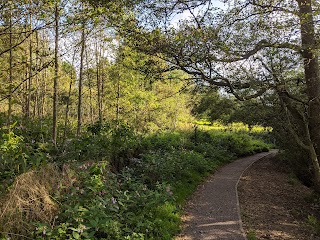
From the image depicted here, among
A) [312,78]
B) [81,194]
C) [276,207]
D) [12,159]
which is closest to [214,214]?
[276,207]

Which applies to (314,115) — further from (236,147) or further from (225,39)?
(236,147)

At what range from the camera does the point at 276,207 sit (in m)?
8.42

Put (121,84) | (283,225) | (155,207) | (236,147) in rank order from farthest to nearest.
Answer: (236,147)
(121,84)
(283,225)
(155,207)

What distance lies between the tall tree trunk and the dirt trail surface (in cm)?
269

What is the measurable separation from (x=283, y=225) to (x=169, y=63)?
187 inches

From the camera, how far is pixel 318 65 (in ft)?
26.8

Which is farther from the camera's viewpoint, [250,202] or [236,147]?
[236,147]

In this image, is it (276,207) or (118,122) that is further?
(118,122)

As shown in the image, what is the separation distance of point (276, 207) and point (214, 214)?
245 centimetres

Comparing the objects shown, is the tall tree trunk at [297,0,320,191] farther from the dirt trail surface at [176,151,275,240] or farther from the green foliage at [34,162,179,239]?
the green foliage at [34,162,179,239]

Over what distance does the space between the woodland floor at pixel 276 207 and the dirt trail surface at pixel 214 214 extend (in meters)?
0.26

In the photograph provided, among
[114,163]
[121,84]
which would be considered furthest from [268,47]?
[121,84]

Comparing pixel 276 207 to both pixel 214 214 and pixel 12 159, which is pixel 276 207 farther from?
pixel 12 159

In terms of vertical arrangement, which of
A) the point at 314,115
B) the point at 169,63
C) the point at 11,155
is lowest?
the point at 11,155
